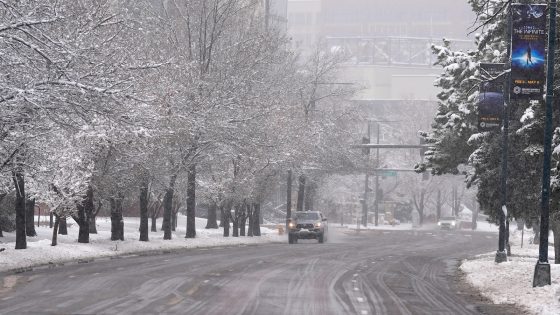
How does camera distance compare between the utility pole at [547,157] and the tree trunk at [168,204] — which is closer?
the utility pole at [547,157]

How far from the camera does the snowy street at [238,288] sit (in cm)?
1627

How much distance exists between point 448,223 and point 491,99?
72990mm

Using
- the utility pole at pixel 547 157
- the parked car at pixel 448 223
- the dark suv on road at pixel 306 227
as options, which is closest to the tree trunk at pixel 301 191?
the dark suv on road at pixel 306 227

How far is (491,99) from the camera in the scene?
89.1ft

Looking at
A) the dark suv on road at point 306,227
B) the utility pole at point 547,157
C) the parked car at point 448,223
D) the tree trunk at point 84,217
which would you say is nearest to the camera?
the utility pole at point 547,157

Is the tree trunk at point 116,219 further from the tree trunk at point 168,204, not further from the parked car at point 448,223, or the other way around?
the parked car at point 448,223

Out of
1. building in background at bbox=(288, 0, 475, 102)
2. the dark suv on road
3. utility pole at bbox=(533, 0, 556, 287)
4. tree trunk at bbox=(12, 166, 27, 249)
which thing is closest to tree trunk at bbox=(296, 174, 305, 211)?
the dark suv on road

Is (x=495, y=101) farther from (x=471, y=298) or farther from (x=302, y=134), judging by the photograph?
(x=302, y=134)

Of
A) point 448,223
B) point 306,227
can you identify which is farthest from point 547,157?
point 448,223

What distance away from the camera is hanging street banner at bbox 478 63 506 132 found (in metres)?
27.0

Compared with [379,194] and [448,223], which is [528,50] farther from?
[448,223]

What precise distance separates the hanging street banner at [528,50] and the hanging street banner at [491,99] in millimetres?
7180

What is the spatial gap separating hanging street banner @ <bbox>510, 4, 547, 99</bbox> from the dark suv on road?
104ft

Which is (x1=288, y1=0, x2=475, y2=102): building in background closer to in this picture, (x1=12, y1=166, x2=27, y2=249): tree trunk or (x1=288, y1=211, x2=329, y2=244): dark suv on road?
(x1=288, y1=211, x2=329, y2=244): dark suv on road
